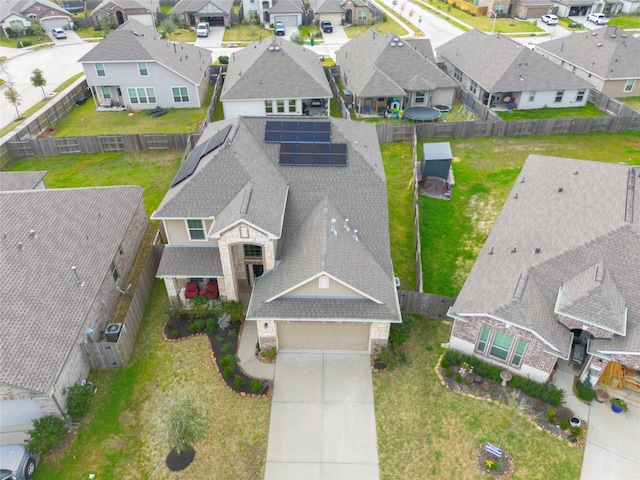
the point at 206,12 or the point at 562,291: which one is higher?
the point at 206,12

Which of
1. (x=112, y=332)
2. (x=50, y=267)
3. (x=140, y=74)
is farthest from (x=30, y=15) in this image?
(x=112, y=332)

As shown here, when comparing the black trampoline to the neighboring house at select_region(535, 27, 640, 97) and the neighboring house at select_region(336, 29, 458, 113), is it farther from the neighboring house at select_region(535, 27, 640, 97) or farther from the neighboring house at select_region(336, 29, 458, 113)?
the neighboring house at select_region(535, 27, 640, 97)

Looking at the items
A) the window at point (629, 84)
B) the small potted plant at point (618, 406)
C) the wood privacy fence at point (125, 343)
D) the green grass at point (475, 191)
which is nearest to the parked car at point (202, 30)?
the green grass at point (475, 191)

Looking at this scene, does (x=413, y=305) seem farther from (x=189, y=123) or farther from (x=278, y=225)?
(x=189, y=123)

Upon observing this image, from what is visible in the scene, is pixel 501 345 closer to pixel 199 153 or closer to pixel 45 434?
pixel 199 153

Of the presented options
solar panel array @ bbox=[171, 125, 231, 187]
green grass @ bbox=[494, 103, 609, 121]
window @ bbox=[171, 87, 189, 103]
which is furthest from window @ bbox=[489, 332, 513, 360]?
window @ bbox=[171, 87, 189, 103]

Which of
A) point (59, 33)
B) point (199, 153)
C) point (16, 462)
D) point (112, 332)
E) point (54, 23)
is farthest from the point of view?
point (54, 23)

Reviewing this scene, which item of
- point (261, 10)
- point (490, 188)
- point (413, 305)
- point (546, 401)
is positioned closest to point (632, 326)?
point (546, 401)

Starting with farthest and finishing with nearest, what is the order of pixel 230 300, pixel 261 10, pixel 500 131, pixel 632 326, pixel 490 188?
pixel 261 10 < pixel 500 131 < pixel 490 188 < pixel 230 300 < pixel 632 326
